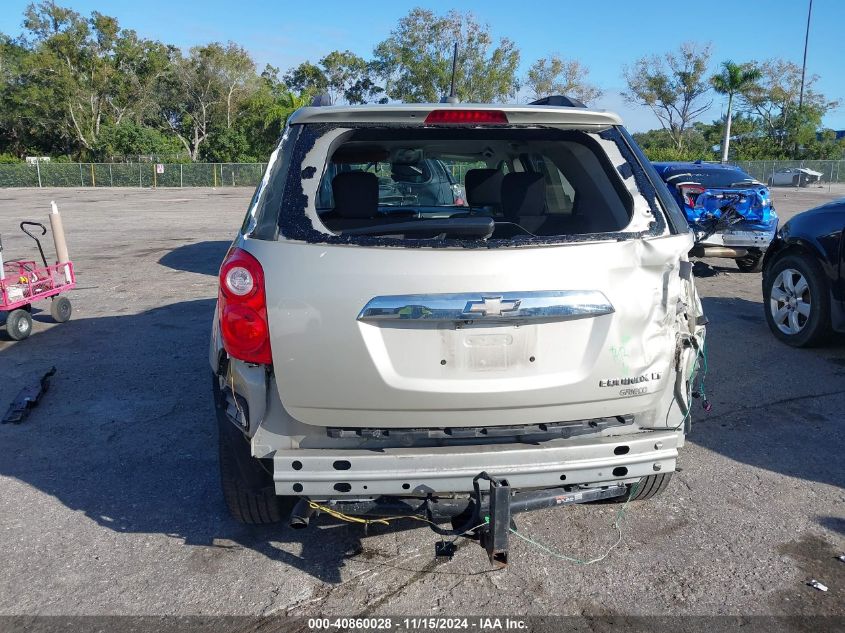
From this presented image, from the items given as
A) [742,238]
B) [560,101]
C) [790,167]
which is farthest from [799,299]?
[790,167]

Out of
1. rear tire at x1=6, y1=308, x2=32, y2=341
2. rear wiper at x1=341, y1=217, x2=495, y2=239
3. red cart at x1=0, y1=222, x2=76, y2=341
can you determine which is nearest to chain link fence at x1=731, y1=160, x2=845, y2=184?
red cart at x1=0, y1=222, x2=76, y2=341

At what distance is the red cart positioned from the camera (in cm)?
706

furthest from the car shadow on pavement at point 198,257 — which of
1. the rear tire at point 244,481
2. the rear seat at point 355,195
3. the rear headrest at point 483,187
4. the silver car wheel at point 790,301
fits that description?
the rear tire at point 244,481

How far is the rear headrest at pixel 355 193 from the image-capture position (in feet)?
11.9

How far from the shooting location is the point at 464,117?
9.64 ft

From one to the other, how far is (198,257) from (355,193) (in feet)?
31.9

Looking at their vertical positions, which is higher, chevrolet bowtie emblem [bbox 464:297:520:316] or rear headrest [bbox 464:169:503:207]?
rear headrest [bbox 464:169:503:207]

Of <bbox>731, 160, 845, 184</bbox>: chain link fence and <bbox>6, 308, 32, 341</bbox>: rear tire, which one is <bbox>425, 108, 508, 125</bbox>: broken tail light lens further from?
<bbox>731, 160, 845, 184</bbox>: chain link fence

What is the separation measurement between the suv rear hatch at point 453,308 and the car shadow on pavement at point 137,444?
1.01m

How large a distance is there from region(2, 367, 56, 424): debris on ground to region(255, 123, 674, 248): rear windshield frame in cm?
304

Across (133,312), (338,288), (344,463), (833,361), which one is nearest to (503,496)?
(344,463)

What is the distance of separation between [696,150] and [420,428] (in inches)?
2513

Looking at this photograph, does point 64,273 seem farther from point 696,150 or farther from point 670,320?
point 696,150

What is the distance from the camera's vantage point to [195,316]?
25.9 ft
